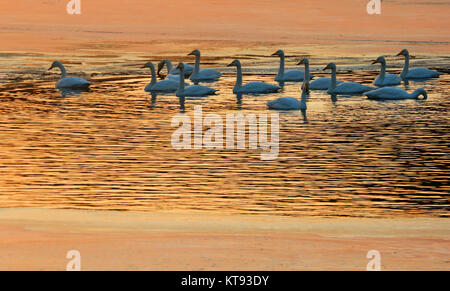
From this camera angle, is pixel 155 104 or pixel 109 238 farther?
pixel 155 104

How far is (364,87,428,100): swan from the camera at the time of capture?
28.6 metres

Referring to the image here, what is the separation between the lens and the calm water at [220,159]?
1495cm

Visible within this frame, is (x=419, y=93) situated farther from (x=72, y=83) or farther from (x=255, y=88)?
(x=72, y=83)

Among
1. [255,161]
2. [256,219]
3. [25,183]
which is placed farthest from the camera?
[255,161]

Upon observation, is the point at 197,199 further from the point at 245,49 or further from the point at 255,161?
the point at 245,49

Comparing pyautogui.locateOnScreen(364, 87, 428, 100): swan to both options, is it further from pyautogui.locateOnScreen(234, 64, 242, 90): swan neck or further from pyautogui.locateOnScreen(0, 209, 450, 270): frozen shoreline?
pyautogui.locateOnScreen(0, 209, 450, 270): frozen shoreline

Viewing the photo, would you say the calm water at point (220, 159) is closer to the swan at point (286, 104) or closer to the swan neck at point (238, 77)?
the swan at point (286, 104)

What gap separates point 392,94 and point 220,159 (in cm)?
1136

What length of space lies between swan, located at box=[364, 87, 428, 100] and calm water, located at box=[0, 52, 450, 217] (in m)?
0.31

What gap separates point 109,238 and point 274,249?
7.15ft

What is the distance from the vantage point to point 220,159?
61.5 feet

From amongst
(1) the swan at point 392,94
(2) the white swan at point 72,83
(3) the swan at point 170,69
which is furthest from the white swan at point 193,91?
(1) the swan at point 392,94

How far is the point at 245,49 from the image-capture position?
41.3 meters
